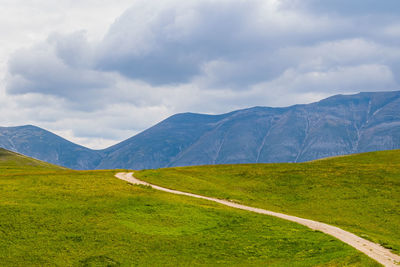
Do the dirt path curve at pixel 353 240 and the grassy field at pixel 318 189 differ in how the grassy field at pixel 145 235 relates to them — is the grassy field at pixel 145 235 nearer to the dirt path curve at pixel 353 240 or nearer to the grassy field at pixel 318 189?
the dirt path curve at pixel 353 240

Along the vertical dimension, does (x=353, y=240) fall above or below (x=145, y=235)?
below

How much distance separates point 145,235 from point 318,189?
37457mm

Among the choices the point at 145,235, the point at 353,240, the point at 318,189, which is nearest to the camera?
the point at 353,240

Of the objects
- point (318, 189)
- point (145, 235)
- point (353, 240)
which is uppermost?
point (318, 189)

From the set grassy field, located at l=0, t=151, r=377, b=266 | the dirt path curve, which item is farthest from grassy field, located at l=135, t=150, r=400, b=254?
grassy field, located at l=0, t=151, r=377, b=266

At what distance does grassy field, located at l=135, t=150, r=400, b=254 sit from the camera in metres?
52.8

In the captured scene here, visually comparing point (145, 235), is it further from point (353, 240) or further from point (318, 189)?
point (318, 189)

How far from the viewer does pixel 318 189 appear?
6881 cm

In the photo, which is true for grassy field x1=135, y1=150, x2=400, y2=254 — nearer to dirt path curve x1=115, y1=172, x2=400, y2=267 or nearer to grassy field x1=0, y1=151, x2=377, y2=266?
dirt path curve x1=115, y1=172, x2=400, y2=267

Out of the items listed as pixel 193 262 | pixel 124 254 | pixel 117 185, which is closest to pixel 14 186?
pixel 117 185

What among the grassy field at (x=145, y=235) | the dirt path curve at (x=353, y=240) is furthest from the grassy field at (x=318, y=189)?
the grassy field at (x=145, y=235)

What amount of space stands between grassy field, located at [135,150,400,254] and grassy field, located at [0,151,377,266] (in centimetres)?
862

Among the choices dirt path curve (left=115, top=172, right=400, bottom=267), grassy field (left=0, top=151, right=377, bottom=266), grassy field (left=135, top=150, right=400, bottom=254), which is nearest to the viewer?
dirt path curve (left=115, top=172, right=400, bottom=267)

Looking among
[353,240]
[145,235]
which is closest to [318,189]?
[353,240]
